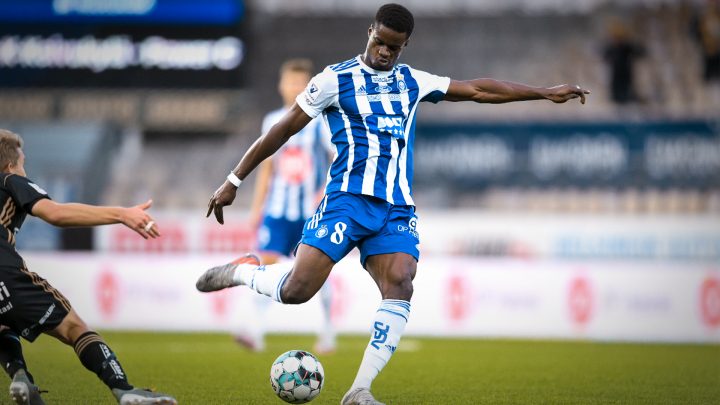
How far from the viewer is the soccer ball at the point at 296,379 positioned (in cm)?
548

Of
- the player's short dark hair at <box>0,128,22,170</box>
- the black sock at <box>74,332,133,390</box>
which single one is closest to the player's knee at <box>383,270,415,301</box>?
the black sock at <box>74,332,133,390</box>

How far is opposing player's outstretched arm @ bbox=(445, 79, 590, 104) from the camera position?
5.67 m

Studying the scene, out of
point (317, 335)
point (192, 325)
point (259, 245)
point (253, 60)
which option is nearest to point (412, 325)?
point (317, 335)

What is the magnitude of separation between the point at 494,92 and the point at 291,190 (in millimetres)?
3556

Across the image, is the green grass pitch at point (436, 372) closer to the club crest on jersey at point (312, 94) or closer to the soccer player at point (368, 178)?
the soccer player at point (368, 178)

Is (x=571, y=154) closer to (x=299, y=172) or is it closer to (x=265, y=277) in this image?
(x=299, y=172)

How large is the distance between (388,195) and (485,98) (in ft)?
2.50

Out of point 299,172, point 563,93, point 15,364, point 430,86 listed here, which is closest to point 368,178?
point 430,86

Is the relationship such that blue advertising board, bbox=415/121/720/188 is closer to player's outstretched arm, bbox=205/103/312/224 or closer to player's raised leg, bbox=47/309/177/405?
player's outstretched arm, bbox=205/103/312/224

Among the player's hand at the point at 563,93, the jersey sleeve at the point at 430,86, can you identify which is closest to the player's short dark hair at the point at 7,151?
the jersey sleeve at the point at 430,86

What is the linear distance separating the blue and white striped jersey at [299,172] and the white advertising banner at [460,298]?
3025 millimetres

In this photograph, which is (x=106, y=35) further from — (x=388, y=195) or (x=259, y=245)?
(x=388, y=195)

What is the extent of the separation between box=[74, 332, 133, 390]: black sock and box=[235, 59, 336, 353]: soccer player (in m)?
3.88

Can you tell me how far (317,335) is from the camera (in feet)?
39.9
